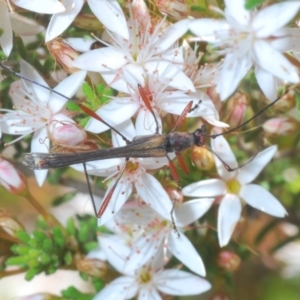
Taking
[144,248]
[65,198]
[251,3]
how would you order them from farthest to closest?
[65,198], [144,248], [251,3]

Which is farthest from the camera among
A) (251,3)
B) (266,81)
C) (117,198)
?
(117,198)

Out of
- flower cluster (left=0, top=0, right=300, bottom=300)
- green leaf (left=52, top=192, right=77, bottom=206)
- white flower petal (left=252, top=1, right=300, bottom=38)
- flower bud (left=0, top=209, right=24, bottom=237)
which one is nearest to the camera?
white flower petal (left=252, top=1, right=300, bottom=38)

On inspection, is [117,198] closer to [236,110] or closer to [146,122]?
[146,122]

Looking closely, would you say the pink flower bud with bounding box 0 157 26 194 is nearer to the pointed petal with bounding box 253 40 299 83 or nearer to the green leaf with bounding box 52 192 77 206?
the green leaf with bounding box 52 192 77 206

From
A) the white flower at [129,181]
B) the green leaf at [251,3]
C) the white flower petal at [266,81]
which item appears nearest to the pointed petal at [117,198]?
the white flower at [129,181]

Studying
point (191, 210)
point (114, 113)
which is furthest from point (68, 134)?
point (191, 210)

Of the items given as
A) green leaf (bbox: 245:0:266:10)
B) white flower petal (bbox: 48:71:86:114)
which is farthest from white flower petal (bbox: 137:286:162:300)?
green leaf (bbox: 245:0:266:10)

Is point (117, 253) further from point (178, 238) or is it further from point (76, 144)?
point (76, 144)
